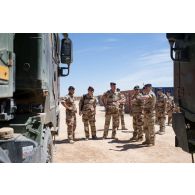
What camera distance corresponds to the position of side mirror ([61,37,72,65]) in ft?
17.3

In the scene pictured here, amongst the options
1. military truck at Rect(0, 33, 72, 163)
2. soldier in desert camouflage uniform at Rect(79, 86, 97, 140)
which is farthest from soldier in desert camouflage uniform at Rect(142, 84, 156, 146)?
military truck at Rect(0, 33, 72, 163)

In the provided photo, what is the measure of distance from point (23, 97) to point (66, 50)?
5.42 feet

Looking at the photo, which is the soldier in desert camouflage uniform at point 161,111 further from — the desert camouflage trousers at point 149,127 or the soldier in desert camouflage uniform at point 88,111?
the soldier in desert camouflage uniform at point 88,111

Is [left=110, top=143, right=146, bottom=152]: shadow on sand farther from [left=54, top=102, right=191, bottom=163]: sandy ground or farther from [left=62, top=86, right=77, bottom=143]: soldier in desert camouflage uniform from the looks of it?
[left=62, top=86, right=77, bottom=143]: soldier in desert camouflage uniform

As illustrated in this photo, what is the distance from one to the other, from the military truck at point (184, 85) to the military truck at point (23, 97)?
1758 mm

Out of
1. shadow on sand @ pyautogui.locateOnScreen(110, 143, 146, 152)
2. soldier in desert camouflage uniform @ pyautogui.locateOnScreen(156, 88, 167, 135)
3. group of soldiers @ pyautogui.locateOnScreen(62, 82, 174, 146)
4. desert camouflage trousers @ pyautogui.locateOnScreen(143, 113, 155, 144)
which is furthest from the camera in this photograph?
soldier in desert camouflage uniform @ pyautogui.locateOnScreen(156, 88, 167, 135)

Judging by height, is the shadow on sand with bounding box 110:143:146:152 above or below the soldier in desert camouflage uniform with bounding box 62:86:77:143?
below

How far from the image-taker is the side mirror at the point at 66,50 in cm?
528

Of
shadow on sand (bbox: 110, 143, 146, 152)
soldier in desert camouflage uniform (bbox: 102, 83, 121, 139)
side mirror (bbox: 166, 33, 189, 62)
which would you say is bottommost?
shadow on sand (bbox: 110, 143, 146, 152)

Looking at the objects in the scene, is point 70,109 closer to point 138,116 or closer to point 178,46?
point 138,116

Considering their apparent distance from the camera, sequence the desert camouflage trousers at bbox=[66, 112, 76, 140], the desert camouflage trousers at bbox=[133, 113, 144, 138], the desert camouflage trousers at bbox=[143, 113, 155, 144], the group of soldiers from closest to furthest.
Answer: the desert camouflage trousers at bbox=[143, 113, 155, 144] < the group of soldiers < the desert camouflage trousers at bbox=[66, 112, 76, 140] < the desert camouflage trousers at bbox=[133, 113, 144, 138]

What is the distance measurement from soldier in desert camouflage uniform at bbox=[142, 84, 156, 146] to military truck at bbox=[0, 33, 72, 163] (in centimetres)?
481

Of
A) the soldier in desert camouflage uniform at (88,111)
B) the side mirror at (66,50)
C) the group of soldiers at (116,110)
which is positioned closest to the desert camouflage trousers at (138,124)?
the group of soldiers at (116,110)

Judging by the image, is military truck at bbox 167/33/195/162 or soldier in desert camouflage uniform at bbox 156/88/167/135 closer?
military truck at bbox 167/33/195/162
